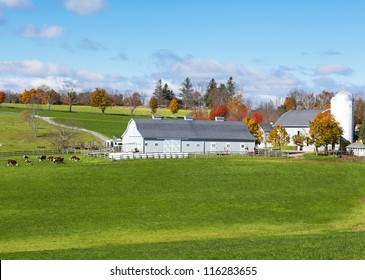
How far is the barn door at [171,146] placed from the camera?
7450cm

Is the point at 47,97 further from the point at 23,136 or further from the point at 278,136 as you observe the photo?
the point at 278,136

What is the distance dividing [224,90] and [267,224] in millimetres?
163021

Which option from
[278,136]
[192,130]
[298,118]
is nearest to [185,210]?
[192,130]

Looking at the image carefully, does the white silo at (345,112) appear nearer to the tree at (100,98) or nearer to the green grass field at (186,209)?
the green grass field at (186,209)

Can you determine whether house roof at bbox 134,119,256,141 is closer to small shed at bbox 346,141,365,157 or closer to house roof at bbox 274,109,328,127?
small shed at bbox 346,141,365,157

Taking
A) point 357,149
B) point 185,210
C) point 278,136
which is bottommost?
point 185,210

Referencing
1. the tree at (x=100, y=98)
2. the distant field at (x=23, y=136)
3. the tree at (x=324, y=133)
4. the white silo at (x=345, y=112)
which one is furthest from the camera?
the tree at (x=100, y=98)

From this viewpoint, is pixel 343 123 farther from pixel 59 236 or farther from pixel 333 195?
pixel 59 236

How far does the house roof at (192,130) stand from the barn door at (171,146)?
23.8 inches

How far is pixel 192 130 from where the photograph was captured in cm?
7738

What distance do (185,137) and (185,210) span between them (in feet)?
119

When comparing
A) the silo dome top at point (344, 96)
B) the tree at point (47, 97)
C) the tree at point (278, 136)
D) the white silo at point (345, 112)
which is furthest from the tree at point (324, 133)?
the tree at point (47, 97)

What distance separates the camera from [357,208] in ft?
139
